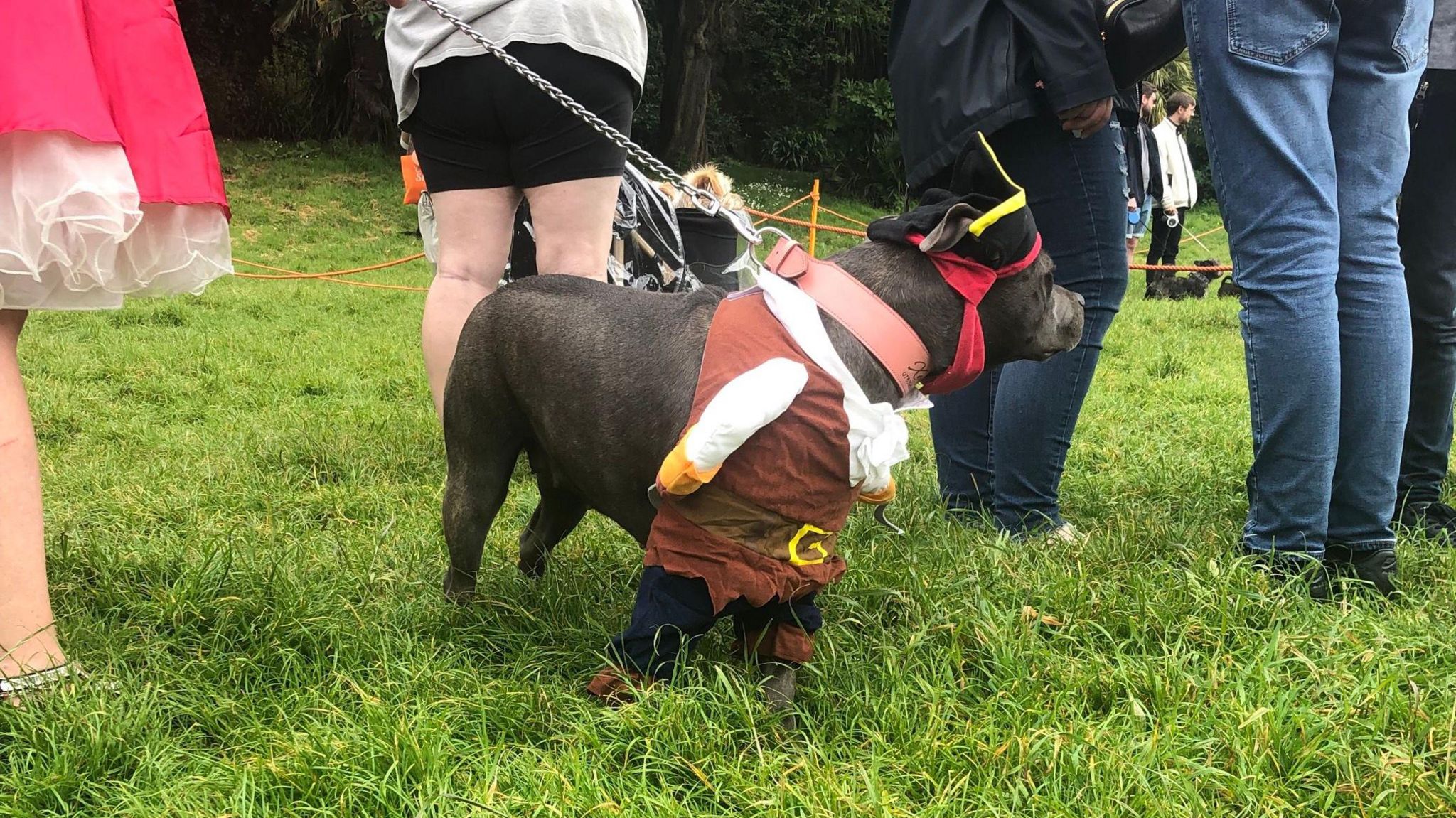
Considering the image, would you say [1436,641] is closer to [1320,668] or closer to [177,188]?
[1320,668]

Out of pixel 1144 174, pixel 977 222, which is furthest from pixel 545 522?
pixel 1144 174

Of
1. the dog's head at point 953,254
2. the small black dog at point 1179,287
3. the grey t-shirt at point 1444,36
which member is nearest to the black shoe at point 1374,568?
the dog's head at point 953,254

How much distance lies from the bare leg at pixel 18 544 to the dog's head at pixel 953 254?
1839mm

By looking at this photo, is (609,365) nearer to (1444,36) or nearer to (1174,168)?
(1444,36)

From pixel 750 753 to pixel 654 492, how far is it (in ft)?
1.85

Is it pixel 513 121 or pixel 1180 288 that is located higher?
pixel 513 121

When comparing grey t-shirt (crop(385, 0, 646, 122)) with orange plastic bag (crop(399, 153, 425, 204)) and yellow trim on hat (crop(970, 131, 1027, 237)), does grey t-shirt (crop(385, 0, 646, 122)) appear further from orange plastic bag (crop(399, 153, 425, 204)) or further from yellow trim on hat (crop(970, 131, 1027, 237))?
yellow trim on hat (crop(970, 131, 1027, 237))

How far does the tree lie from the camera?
1944 centimetres

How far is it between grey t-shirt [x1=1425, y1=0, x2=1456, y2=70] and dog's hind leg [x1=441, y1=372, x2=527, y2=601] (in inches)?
115

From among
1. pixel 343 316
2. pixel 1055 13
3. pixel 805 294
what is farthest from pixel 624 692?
pixel 343 316

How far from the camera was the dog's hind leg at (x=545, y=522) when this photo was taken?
9.81 ft

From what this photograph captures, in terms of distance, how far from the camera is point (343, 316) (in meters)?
9.26

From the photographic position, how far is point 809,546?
2.22m

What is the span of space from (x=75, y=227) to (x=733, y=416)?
1438 mm
